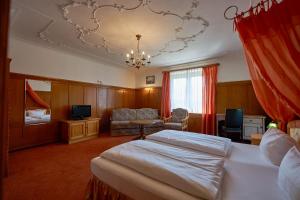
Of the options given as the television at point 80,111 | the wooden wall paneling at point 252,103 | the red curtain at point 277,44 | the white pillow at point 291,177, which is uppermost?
the red curtain at point 277,44

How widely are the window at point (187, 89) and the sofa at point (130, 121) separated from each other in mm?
1008

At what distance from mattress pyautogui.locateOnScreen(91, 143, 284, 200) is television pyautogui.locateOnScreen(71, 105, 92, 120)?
3687 mm

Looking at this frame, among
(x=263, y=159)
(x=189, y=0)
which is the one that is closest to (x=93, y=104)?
(x=189, y=0)

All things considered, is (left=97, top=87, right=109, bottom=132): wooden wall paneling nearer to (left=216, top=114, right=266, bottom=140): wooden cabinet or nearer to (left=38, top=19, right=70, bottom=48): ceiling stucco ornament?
Result: (left=38, top=19, right=70, bottom=48): ceiling stucco ornament

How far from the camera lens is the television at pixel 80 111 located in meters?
5.04

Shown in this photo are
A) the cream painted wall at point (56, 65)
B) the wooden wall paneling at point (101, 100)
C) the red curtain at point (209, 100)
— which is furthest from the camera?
the wooden wall paneling at point (101, 100)

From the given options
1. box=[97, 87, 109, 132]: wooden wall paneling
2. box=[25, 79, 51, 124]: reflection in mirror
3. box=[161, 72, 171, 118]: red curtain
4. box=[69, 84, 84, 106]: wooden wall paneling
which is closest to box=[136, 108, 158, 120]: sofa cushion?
box=[161, 72, 171, 118]: red curtain

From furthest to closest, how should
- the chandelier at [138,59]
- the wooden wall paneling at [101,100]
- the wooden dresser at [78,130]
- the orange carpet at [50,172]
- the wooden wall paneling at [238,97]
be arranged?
the wooden wall paneling at [101,100] < the wooden wall paneling at [238,97] < the wooden dresser at [78,130] < the chandelier at [138,59] < the orange carpet at [50,172]

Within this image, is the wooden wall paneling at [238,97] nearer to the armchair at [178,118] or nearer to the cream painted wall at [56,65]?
the armchair at [178,118]

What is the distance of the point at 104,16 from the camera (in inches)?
112

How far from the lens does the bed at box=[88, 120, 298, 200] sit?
4.05 feet

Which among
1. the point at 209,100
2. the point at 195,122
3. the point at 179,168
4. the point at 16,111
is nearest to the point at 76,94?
the point at 16,111

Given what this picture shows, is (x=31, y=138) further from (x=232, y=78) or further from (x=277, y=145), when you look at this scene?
(x=232, y=78)

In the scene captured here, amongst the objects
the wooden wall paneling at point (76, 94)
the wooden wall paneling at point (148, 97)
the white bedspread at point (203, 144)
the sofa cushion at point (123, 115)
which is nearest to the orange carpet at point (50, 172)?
the white bedspread at point (203, 144)
